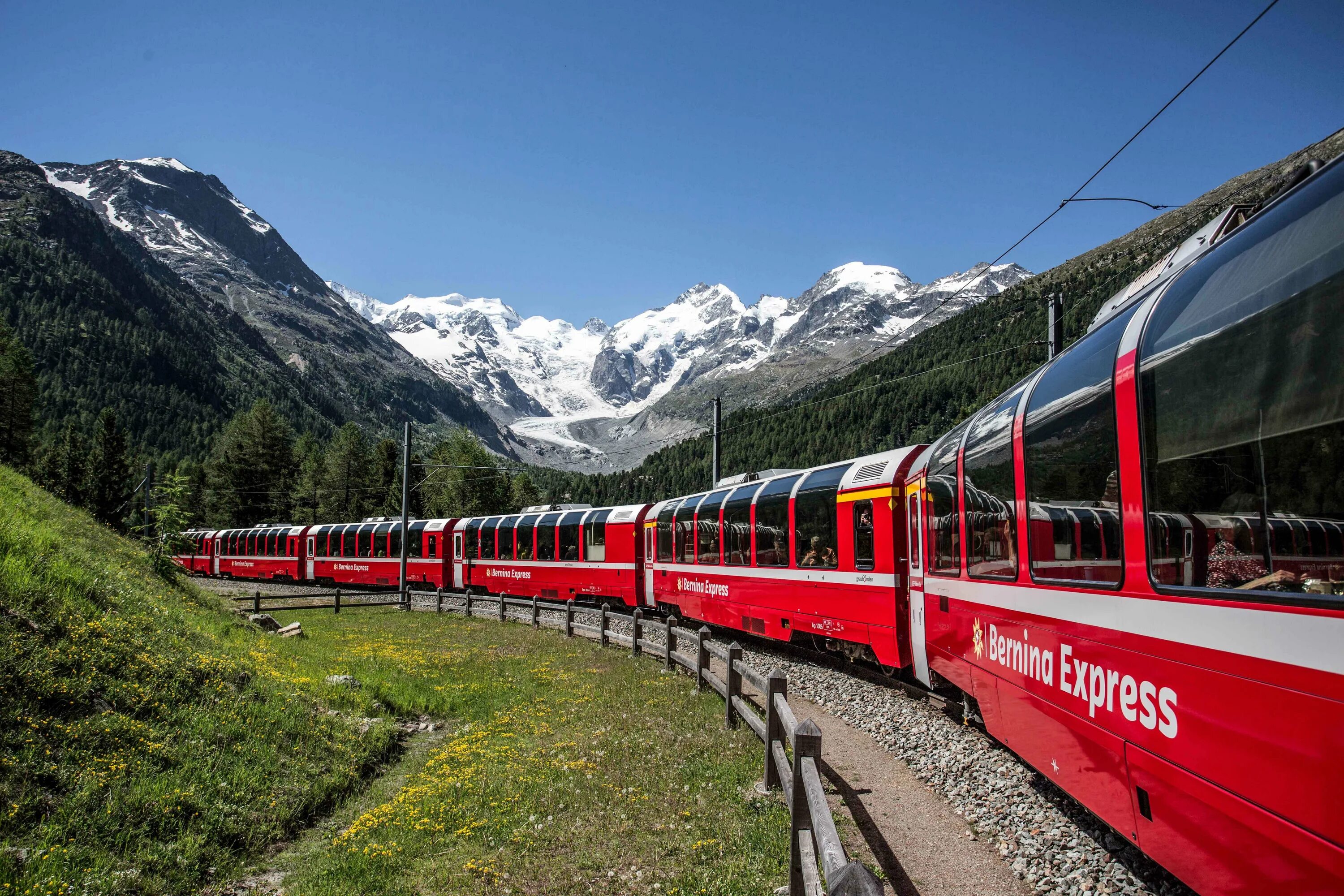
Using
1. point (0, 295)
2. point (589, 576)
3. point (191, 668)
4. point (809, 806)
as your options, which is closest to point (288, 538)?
point (589, 576)

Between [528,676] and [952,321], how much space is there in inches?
6761

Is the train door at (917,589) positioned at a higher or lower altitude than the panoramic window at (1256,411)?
lower

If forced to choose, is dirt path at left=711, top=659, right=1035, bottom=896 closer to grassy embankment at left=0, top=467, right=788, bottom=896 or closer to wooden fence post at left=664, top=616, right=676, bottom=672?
grassy embankment at left=0, top=467, right=788, bottom=896

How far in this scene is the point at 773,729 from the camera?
7.23 metres

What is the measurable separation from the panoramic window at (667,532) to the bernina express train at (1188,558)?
13.0 metres

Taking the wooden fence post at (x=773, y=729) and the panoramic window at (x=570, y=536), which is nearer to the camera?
the wooden fence post at (x=773, y=729)

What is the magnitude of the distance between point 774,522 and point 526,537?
53.2 feet

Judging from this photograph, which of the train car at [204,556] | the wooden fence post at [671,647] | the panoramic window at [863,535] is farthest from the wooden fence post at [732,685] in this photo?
the train car at [204,556]

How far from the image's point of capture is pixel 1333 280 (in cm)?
296

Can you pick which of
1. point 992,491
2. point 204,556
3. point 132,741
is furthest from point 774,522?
point 204,556

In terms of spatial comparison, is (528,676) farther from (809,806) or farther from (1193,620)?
(1193,620)

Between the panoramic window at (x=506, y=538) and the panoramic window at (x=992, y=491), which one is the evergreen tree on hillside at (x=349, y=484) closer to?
the panoramic window at (x=506, y=538)

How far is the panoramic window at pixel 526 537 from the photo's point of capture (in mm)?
29438

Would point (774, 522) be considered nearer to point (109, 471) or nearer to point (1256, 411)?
point (1256, 411)
